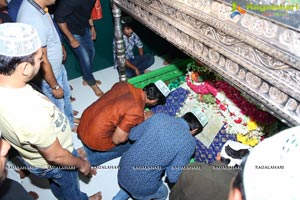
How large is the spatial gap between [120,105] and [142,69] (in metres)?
2.07

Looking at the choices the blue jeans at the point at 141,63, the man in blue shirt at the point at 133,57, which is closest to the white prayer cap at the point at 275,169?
the man in blue shirt at the point at 133,57

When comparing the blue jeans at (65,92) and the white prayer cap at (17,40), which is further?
the blue jeans at (65,92)

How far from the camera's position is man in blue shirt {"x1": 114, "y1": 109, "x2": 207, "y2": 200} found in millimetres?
2191

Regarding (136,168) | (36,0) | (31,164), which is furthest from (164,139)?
(36,0)

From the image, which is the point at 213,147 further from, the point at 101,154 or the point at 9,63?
the point at 9,63

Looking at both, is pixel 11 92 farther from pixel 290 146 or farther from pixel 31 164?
pixel 290 146

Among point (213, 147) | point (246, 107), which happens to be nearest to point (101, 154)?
point (213, 147)

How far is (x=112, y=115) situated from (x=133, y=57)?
2.00m

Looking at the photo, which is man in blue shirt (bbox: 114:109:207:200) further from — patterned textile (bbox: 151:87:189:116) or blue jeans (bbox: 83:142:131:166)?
patterned textile (bbox: 151:87:189:116)

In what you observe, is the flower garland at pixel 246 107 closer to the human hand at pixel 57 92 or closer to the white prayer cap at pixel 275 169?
the human hand at pixel 57 92

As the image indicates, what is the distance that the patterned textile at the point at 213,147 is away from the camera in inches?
119

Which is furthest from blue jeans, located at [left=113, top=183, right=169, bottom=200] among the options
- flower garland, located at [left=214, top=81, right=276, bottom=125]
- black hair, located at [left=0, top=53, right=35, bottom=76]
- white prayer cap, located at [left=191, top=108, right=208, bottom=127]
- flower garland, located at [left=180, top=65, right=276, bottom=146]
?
black hair, located at [left=0, top=53, right=35, bottom=76]

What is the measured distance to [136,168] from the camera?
2324 mm

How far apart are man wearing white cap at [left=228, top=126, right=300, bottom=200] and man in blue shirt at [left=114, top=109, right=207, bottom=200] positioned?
1200 millimetres
